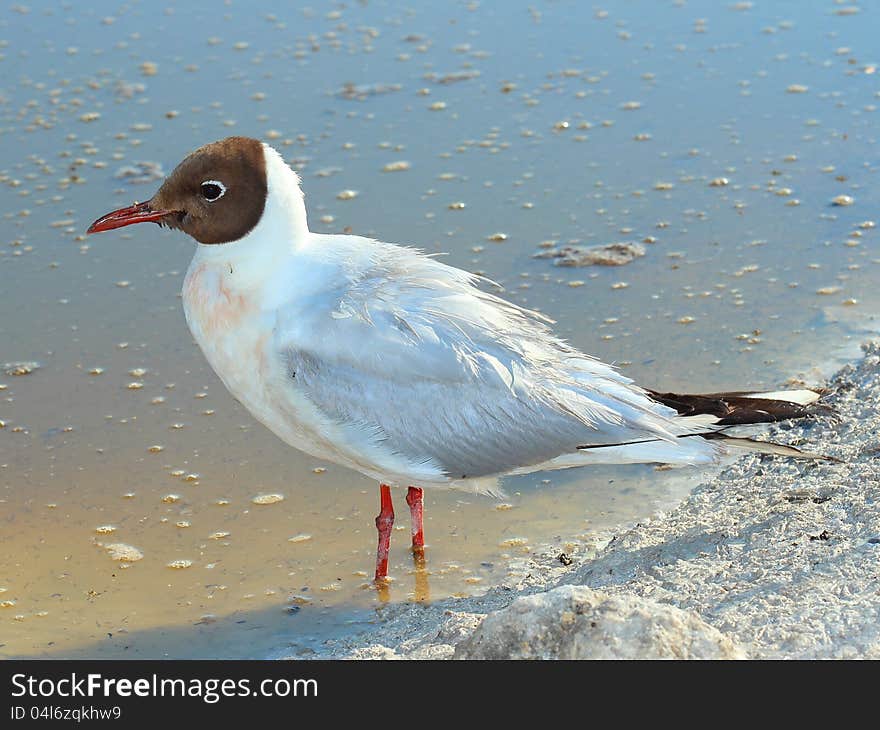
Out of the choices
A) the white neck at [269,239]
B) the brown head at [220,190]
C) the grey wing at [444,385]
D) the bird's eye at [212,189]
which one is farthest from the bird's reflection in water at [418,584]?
the bird's eye at [212,189]

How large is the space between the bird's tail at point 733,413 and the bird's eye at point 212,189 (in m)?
1.65

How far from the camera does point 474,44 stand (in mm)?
9680

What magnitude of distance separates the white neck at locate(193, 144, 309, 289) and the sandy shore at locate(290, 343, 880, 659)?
1.32m

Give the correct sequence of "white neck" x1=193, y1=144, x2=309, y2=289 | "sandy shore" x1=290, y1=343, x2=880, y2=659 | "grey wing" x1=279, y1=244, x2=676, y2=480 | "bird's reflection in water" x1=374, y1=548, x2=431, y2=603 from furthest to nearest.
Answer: "bird's reflection in water" x1=374, y1=548, x2=431, y2=603
"white neck" x1=193, y1=144, x2=309, y2=289
"grey wing" x1=279, y1=244, x2=676, y2=480
"sandy shore" x1=290, y1=343, x2=880, y2=659

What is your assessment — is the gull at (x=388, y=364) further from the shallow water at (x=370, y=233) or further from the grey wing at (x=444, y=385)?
the shallow water at (x=370, y=233)

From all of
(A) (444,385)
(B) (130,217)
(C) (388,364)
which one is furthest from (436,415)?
(B) (130,217)

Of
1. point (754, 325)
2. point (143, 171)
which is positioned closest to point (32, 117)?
point (143, 171)

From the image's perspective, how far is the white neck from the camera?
187 inches

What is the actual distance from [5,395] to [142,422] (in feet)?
2.31

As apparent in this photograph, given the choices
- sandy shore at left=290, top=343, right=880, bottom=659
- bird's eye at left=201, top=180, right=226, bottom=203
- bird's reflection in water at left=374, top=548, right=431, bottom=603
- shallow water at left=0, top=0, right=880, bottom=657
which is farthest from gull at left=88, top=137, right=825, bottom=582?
shallow water at left=0, top=0, right=880, bottom=657

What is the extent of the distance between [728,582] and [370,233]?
12.0ft

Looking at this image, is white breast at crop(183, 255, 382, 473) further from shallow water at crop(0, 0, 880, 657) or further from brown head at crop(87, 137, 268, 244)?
shallow water at crop(0, 0, 880, 657)

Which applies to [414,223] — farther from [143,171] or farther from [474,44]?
[474,44]

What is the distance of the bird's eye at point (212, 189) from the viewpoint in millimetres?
4770
